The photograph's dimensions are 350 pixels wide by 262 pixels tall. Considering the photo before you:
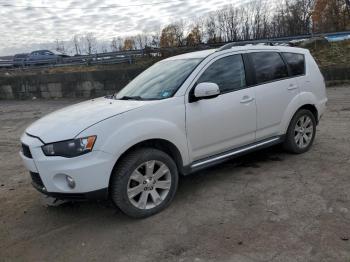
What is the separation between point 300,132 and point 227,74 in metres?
1.73

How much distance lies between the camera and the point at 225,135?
4.64m

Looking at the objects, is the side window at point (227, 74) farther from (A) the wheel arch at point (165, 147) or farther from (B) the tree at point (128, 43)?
(B) the tree at point (128, 43)

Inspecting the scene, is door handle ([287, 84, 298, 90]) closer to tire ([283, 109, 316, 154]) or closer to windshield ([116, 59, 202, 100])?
tire ([283, 109, 316, 154])

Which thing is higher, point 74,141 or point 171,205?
point 74,141

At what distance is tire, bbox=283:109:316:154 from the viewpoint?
18.2ft

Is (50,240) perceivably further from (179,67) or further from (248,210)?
(179,67)

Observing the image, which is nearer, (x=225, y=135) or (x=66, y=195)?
(x=66, y=195)

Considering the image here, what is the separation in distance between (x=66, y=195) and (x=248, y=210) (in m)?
1.91

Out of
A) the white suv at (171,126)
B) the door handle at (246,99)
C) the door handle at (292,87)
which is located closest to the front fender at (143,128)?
the white suv at (171,126)

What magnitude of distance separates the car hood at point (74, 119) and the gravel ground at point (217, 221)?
1.03 metres

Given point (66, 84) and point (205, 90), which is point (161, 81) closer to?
point (205, 90)

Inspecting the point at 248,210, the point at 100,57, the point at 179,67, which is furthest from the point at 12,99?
the point at 248,210

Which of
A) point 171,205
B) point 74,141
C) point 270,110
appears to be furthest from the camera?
point 270,110

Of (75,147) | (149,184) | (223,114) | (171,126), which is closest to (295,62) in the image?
(223,114)
